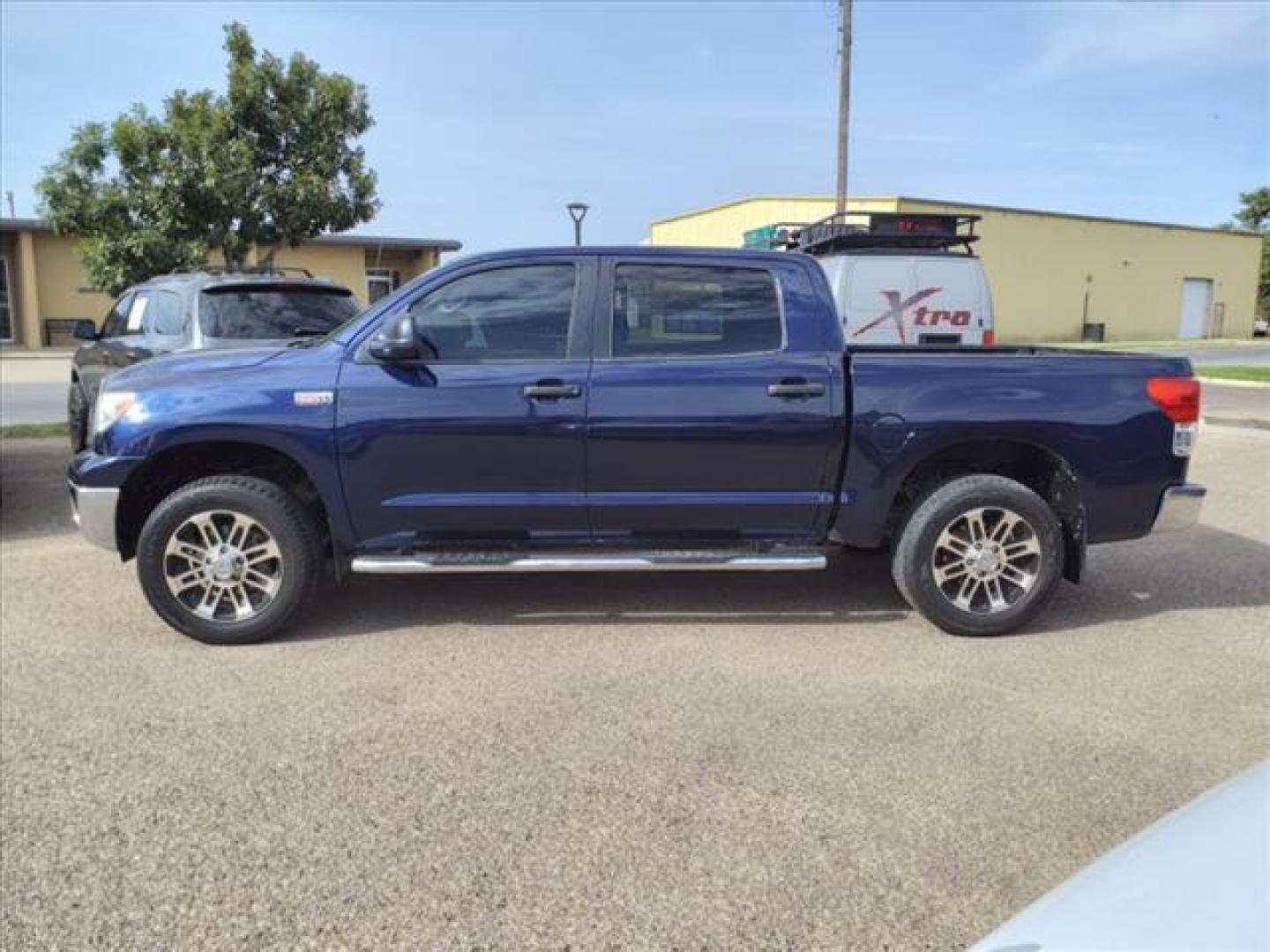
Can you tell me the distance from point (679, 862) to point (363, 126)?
12.9 metres

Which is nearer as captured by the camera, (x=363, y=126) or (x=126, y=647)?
(x=126, y=647)

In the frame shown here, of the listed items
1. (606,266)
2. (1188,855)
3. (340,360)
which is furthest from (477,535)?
(1188,855)

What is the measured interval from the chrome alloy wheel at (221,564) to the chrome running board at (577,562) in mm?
427

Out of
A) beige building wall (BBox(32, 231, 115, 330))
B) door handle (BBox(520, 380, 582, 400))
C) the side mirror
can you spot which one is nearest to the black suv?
the side mirror

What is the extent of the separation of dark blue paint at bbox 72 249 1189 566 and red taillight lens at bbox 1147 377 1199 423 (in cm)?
5

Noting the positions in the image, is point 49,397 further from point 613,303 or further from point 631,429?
point 631,429

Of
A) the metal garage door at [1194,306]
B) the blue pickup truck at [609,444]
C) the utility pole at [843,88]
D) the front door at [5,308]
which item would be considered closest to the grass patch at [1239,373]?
the utility pole at [843,88]

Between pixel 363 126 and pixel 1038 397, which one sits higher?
pixel 363 126

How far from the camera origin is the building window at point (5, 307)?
97.8 feet

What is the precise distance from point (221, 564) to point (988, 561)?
11.9ft

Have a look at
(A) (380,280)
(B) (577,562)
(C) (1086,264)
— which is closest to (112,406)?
(B) (577,562)

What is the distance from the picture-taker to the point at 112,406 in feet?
15.5

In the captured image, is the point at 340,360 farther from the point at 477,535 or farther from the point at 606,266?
the point at 606,266

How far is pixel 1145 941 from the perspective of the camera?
1.49 metres
